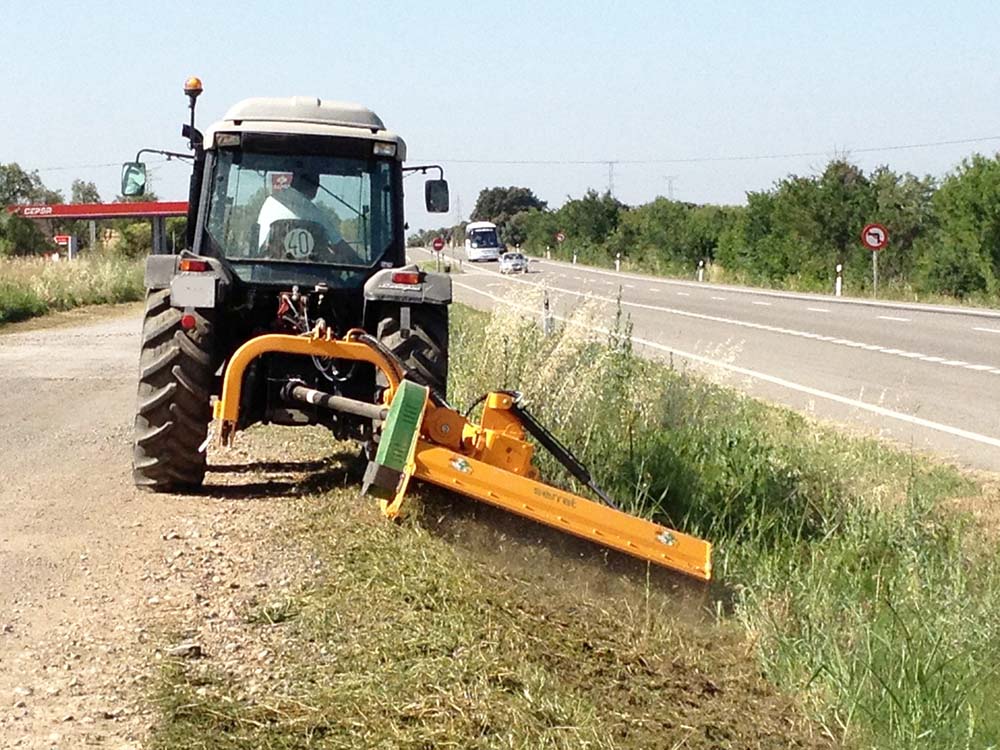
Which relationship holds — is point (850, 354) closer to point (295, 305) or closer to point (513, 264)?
point (295, 305)

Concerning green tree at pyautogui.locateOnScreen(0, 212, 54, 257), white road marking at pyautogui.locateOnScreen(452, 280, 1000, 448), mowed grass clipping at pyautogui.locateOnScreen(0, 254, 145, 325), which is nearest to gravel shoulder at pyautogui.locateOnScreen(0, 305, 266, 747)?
white road marking at pyautogui.locateOnScreen(452, 280, 1000, 448)

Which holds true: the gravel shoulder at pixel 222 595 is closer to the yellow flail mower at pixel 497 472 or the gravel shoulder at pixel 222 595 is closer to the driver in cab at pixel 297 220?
the yellow flail mower at pixel 497 472

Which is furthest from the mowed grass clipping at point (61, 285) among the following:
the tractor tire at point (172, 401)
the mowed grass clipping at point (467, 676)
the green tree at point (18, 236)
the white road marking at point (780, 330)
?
the mowed grass clipping at point (467, 676)

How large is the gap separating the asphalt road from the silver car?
23.9m

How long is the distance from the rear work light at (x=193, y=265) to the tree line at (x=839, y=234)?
29578 mm

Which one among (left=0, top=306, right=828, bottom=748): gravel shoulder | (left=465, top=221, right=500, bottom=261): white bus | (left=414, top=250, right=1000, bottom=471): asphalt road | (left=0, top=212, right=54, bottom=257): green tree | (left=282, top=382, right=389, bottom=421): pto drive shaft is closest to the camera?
(left=0, top=306, right=828, bottom=748): gravel shoulder

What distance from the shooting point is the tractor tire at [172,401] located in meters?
8.88

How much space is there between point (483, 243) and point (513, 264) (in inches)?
813

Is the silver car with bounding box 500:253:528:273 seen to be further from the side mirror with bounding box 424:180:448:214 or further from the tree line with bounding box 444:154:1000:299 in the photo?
the side mirror with bounding box 424:180:448:214

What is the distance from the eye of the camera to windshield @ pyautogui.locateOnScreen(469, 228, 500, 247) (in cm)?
8150

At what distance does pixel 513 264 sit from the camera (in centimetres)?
6109

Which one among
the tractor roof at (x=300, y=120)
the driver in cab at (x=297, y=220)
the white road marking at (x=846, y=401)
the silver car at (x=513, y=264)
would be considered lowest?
the silver car at (x=513, y=264)

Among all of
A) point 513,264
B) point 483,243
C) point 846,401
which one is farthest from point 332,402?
point 483,243

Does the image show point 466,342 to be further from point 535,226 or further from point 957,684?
point 535,226
